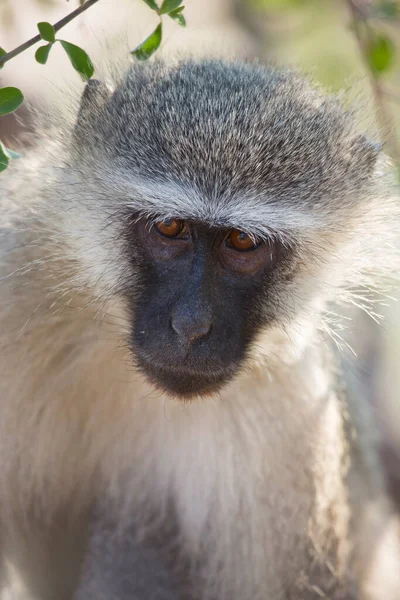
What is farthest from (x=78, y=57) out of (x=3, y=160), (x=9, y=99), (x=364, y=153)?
(x=364, y=153)

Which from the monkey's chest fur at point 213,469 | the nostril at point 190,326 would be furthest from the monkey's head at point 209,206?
the monkey's chest fur at point 213,469

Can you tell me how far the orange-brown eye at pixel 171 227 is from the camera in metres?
2.81

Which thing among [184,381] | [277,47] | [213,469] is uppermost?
[277,47]

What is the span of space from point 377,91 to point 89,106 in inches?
40.6

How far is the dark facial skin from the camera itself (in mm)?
2668

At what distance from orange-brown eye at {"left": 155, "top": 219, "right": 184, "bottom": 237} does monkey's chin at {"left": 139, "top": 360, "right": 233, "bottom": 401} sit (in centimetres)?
42

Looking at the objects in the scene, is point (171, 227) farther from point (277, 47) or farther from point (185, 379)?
point (277, 47)

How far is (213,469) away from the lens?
3.41m

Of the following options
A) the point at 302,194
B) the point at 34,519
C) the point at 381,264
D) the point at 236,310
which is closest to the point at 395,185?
the point at 381,264

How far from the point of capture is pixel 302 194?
9.40ft

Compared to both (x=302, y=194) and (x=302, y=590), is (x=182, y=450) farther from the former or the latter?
(x=302, y=194)

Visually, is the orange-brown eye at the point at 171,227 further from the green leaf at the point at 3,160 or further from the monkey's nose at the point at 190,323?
the green leaf at the point at 3,160

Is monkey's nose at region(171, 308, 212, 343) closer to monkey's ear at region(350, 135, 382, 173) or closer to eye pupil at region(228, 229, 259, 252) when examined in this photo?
eye pupil at region(228, 229, 259, 252)

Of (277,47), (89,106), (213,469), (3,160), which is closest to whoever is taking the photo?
(3,160)
